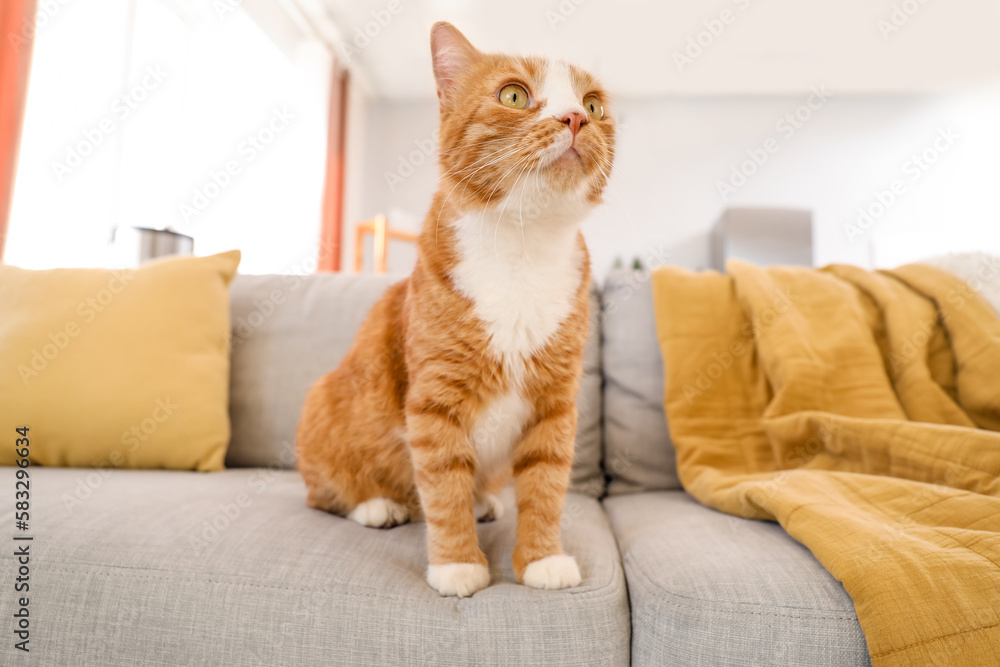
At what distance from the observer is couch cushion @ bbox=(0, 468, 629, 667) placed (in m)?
0.74

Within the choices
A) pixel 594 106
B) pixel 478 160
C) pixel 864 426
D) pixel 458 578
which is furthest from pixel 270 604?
pixel 864 426

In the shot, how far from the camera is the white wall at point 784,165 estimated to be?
213 inches

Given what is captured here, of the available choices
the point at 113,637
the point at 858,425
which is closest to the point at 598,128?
the point at 858,425

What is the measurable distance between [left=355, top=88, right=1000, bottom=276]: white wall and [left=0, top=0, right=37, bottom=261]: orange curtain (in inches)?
135

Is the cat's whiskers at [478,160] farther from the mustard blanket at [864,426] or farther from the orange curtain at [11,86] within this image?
the orange curtain at [11,86]

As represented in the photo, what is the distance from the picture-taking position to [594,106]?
0.95 meters

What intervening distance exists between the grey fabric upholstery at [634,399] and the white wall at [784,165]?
13.1ft

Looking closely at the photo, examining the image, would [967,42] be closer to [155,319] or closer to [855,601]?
[855,601]

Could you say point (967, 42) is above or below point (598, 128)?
above

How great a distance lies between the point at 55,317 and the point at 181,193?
2.14m

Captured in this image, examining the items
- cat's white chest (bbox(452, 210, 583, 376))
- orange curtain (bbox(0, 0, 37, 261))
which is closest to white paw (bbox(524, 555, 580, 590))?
cat's white chest (bbox(452, 210, 583, 376))

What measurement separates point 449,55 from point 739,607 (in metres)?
0.94

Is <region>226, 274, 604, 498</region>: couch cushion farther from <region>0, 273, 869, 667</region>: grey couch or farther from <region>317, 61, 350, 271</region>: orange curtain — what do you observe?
<region>317, 61, 350, 271</region>: orange curtain

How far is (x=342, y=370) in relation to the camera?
115 centimetres
